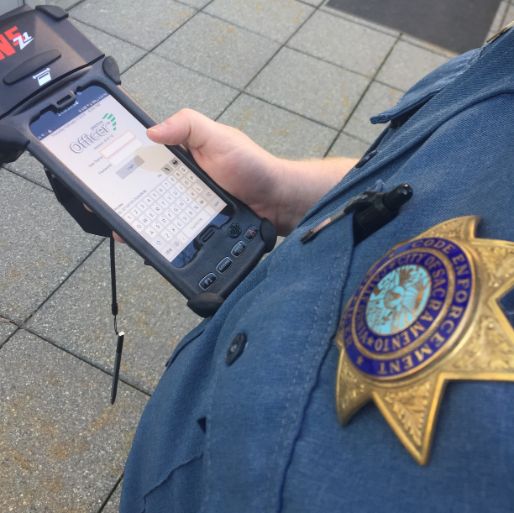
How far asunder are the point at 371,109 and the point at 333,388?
230 centimetres

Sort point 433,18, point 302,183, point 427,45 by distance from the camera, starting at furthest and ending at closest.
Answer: point 433,18 < point 427,45 < point 302,183

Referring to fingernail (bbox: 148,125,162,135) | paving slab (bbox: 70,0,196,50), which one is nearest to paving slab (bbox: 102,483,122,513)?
fingernail (bbox: 148,125,162,135)

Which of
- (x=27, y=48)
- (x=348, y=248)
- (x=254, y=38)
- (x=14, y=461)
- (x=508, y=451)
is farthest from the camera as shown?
(x=254, y=38)

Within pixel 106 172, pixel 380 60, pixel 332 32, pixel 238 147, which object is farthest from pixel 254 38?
pixel 106 172

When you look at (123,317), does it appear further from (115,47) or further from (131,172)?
(115,47)

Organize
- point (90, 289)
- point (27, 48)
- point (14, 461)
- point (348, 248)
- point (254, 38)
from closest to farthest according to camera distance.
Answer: point (348, 248), point (27, 48), point (14, 461), point (90, 289), point (254, 38)

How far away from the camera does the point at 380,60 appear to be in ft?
9.45

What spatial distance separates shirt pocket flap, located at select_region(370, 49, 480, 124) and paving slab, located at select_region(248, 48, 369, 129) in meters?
1.64

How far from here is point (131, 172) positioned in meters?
1.02

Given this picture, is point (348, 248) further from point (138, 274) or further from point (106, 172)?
point (138, 274)

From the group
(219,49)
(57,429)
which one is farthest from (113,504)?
(219,49)

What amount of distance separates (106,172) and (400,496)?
0.76 meters

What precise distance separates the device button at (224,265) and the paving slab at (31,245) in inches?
37.5

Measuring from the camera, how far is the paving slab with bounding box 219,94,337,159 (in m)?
2.36
